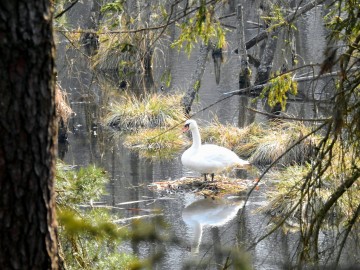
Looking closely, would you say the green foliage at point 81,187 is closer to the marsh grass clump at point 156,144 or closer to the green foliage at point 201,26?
the green foliage at point 201,26

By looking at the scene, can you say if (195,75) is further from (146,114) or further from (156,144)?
(156,144)

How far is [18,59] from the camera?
3.05 metres

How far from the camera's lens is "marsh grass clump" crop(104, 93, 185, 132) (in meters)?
17.5

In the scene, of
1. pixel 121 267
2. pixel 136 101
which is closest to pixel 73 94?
pixel 136 101

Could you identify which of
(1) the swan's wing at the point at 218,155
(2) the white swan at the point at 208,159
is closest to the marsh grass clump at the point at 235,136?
(2) the white swan at the point at 208,159

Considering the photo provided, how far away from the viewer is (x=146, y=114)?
58.3ft

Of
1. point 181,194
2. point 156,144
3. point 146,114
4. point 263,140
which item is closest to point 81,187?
point 181,194

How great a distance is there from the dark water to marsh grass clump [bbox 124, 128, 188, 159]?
0.24 metres

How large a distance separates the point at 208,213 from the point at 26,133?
820 centimetres

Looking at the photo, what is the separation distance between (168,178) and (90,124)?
5331mm

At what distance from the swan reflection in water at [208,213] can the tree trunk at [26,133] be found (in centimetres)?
688

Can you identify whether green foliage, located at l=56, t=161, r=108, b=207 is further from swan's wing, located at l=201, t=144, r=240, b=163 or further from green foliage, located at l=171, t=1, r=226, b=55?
swan's wing, located at l=201, t=144, r=240, b=163

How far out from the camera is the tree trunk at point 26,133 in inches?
120

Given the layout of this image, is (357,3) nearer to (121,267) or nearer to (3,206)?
(121,267)
